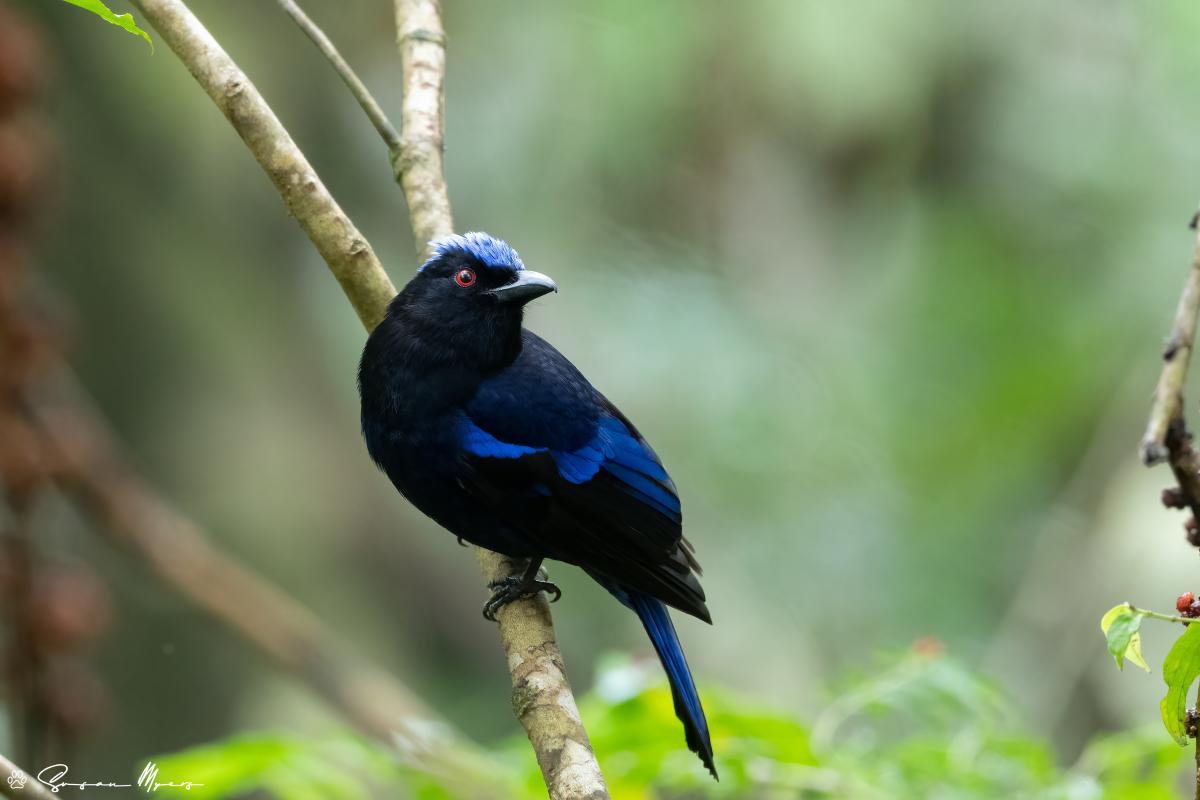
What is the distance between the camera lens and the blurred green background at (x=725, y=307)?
6.05m

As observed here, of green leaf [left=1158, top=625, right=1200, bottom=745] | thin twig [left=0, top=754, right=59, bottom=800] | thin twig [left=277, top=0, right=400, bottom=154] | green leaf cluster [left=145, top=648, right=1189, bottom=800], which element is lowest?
thin twig [left=0, top=754, right=59, bottom=800]

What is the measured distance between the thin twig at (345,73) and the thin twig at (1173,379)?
2.11m

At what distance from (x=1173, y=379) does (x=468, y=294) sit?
2.15 m

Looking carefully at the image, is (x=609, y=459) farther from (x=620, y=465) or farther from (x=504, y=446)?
(x=504, y=446)

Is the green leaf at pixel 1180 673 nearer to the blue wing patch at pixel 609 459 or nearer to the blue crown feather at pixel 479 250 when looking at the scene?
the blue wing patch at pixel 609 459

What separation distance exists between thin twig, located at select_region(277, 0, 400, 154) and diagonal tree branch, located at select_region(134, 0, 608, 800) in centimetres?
4

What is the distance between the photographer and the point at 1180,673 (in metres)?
1.31

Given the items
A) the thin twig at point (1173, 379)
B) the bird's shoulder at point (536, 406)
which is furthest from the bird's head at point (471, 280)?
the thin twig at point (1173, 379)

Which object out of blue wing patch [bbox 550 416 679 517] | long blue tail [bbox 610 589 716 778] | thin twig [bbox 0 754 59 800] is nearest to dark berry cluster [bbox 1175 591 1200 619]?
long blue tail [bbox 610 589 716 778]

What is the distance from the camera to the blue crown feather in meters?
3.06

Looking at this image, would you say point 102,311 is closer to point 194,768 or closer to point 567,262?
point 567,262

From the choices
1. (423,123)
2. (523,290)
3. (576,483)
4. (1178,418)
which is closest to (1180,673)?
(1178,418)

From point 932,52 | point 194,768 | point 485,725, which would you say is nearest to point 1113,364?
point 932,52

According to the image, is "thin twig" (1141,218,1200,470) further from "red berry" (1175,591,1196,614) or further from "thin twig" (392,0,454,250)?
"thin twig" (392,0,454,250)
